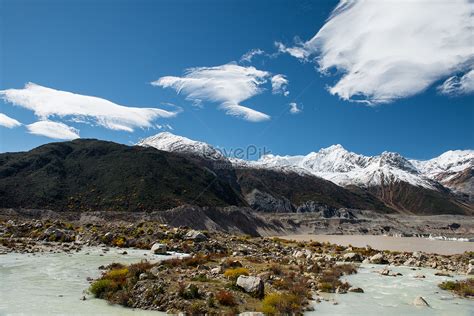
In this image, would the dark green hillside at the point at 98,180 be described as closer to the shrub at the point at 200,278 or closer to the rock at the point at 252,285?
the shrub at the point at 200,278

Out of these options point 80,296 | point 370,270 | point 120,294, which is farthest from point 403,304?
point 80,296

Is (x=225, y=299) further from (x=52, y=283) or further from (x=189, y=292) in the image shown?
(x=52, y=283)

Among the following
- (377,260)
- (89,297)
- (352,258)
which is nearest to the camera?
(89,297)

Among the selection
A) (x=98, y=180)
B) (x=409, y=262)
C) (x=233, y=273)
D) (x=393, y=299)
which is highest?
(x=98, y=180)

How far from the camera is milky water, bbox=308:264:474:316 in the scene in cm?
1720

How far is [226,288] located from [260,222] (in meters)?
91.5

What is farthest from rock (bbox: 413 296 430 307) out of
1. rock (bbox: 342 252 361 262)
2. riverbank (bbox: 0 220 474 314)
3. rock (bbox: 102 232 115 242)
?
rock (bbox: 102 232 115 242)

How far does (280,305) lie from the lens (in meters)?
15.8

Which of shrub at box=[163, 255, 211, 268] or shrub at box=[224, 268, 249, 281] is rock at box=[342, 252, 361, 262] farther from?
shrub at box=[224, 268, 249, 281]

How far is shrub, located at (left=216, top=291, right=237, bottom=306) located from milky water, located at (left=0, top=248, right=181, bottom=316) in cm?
267

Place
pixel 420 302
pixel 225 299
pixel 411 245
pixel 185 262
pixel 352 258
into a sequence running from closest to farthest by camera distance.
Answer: pixel 225 299
pixel 420 302
pixel 185 262
pixel 352 258
pixel 411 245

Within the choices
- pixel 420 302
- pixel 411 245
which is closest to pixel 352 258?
pixel 420 302

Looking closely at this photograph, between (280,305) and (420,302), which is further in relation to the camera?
(420,302)

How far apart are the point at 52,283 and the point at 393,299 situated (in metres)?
18.8
